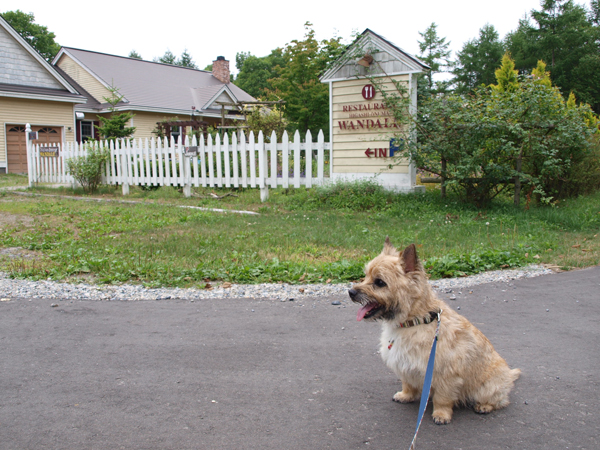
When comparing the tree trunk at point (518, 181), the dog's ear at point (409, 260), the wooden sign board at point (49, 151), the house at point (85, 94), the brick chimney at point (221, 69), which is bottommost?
the dog's ear at point (409, 260)

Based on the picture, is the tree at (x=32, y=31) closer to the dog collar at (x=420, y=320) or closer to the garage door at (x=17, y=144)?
the garage door at (x=17, y=144)

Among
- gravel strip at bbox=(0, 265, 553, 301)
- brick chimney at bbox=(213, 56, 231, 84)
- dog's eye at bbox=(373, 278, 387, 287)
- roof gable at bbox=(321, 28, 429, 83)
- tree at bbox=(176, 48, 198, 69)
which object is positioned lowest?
gravel strip at bbox=(0, 265, 553, 301)

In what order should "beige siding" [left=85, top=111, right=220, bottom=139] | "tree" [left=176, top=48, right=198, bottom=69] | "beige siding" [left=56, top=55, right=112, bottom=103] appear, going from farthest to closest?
"tree" [left=176, top=48, right=198, bottom=69] → "beige siding" [left=56, top=55, right=112, bottom=103] → "beige siding" [left=85, top=111, right=220, bottom=139]

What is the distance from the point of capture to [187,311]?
15.6ft

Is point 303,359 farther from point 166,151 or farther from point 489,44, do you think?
point 489,44

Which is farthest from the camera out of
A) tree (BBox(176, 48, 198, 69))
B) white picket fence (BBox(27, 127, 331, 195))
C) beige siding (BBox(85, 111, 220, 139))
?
tree (BBox(176, 48, 198, 69))

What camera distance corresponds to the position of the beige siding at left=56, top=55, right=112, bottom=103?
3030 cm

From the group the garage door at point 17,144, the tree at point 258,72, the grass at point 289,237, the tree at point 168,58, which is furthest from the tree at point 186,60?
the grass at point 289,237

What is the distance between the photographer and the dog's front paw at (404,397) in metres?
2.99

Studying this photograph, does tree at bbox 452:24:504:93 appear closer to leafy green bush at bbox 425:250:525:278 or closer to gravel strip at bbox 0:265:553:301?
leafy green bush at bbox 425:250:525:278

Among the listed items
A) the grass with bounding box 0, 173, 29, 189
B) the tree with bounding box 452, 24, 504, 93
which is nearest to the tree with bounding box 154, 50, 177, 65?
the tree with bounding box 452, 24, 504, 93

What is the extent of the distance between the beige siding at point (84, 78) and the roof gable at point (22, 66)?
361 cm

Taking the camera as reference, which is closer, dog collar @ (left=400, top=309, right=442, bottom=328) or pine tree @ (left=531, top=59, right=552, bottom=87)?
dog collar @ (left=400, top=309, right=442, bottom=328)

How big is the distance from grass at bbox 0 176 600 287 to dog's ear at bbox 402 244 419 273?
3.05 meters
